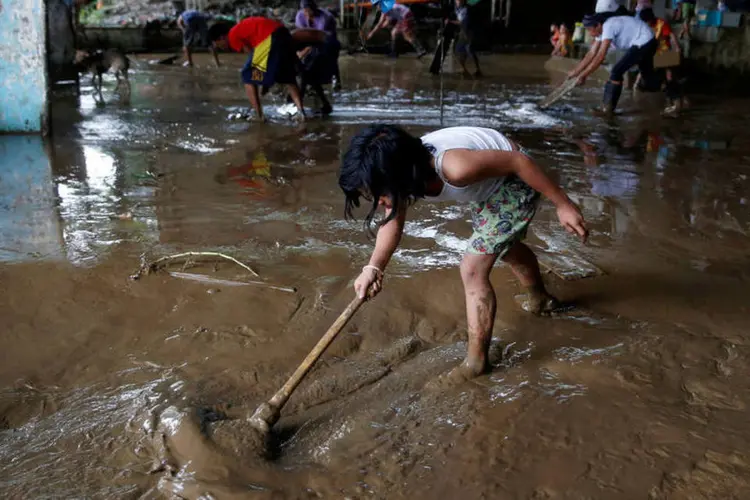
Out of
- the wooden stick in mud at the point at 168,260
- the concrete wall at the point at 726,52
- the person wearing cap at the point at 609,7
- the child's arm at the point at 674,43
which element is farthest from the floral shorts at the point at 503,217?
the concrete wall at the point at 726,52

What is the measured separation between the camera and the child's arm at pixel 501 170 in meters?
2.46

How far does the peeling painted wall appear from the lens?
6805mm

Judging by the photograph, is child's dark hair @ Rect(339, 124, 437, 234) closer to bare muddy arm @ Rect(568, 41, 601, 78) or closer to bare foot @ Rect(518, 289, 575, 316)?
bare foot @ Rect(518, 289, 575, 316)

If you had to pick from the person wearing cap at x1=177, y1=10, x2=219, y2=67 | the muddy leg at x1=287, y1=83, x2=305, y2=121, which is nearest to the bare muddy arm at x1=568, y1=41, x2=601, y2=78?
the muddy leg at x1=287, y1=83, x2=305, y2=121

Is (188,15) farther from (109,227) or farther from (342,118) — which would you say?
(109,227)

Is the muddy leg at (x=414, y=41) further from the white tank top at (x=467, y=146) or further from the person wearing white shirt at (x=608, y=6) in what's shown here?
the white tank top at (x=467, y=146)

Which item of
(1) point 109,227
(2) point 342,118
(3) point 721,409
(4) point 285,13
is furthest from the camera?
(4) point 285,13

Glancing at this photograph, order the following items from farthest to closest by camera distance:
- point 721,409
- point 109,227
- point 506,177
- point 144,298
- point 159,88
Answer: point 159,88 < point 109,227 < point 144,298 < point 506,177 < point 721,409

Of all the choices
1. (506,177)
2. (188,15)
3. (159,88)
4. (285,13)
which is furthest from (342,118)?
(285,13)

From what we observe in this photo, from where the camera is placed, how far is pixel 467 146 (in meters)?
2.56

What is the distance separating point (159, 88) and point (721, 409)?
33.9 feet

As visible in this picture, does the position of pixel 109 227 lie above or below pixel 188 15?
below

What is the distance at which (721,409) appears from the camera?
251 cm

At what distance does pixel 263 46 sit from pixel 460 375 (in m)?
5.79
